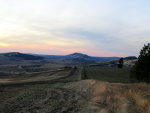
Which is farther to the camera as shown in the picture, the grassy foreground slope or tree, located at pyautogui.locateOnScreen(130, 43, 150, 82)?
the grassy foreground slope

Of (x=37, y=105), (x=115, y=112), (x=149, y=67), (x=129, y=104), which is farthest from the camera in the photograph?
(x=149, y=67)

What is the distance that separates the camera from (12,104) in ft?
65.7

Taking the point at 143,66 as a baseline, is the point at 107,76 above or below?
below

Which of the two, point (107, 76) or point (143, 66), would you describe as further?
point (107, 76)

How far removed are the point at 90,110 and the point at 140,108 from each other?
149 inches

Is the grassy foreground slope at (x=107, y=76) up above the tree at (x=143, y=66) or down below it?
below

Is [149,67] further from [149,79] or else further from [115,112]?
[115,112]

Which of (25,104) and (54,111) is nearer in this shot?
(54,111)

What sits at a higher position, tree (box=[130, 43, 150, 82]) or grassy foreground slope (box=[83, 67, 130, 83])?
tree (box=[130, 43, 150, 82])

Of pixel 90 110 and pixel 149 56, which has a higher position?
pixel 149 56

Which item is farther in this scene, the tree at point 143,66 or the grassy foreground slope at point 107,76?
the grassy foreground slope at point 107,76

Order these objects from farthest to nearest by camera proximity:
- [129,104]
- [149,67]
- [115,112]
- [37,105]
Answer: [149,67], [37,105], [129,104], [115,112]

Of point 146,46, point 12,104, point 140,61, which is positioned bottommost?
point 12,104

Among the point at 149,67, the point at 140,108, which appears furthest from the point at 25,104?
the point at 149,67
